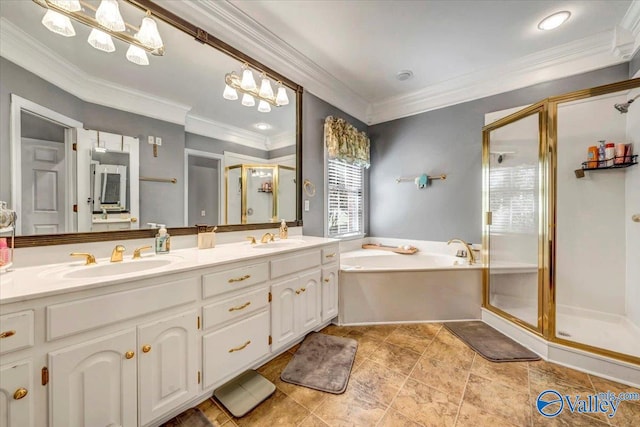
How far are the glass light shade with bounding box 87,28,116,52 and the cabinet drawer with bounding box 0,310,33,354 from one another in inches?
54.6

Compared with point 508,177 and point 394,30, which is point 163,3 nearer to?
point 394,30

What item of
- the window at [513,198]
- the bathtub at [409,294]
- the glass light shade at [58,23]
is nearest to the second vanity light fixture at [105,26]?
the glass light shade at [58,23]

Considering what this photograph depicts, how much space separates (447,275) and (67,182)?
292 centimetres

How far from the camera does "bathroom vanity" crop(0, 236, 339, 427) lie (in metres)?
0.87

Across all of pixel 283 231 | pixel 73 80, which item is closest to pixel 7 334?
pixel 73 80

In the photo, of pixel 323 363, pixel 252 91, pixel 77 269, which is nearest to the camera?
pixel 77 269

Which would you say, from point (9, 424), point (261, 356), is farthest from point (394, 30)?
point (9, 424)

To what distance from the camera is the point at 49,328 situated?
35.0 inches

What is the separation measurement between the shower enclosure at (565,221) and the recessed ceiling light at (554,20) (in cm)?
64

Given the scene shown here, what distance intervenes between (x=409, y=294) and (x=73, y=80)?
2.88 m

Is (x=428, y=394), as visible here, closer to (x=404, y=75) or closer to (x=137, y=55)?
(x=137, y=55)

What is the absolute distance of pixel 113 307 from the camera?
1013 mm

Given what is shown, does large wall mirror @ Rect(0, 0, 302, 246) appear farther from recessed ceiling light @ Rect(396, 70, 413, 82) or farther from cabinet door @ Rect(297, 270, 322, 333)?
recessed ceiling light @ Rect(396, 70, 413, 82)

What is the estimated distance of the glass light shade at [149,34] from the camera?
4.84 feet
